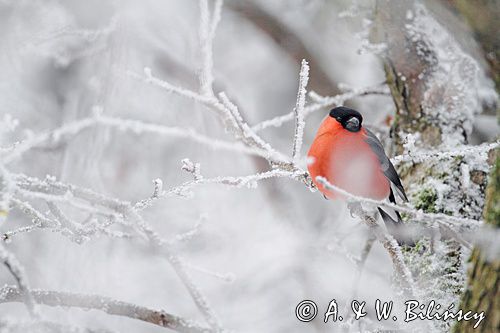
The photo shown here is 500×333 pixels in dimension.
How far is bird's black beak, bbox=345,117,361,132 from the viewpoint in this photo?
3369 millimetres

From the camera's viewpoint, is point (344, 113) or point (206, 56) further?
point (344, 113)

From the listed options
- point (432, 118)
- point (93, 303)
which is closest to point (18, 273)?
point (93, 303)

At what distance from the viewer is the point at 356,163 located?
3.25 meters

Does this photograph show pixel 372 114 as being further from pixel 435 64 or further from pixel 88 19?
pixel 88 19

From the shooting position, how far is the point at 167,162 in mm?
7305

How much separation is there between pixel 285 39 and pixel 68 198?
11.6ft

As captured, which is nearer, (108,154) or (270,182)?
(270,182)

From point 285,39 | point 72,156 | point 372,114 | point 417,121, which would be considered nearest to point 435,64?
point 417,121

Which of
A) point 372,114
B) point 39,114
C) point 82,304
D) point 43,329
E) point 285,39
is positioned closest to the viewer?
point 43,329

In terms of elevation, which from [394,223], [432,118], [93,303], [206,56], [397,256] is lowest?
[397,256]

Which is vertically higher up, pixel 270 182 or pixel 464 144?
pixel 270 182

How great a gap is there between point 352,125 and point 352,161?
0.78 feet

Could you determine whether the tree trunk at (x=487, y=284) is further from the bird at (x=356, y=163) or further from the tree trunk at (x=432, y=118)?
the bird at (x=356, y=163)

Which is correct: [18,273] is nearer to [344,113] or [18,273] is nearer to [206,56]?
[206,56]
